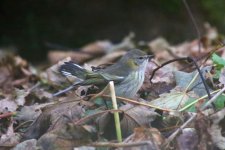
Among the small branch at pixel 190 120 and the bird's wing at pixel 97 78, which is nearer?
the small branch at pixel 190 120

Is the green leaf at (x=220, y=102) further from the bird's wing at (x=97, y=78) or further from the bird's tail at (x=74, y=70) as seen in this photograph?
the bird's tail at (x=74, y=70)

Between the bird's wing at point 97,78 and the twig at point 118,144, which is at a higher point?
the bird's wing at point 97,78

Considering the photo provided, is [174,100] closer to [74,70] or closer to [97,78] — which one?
[97,78]

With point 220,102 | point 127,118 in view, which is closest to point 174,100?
point 220,102

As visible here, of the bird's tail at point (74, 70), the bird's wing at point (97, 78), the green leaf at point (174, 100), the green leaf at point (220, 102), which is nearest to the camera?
the green leaf at point (220, 102)

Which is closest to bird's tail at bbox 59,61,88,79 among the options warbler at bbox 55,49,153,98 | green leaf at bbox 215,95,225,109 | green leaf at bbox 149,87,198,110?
warbler at bbox 55,49,153,98

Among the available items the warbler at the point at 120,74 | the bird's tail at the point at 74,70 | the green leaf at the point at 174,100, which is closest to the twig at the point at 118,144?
the green leaf at the point at 174,100

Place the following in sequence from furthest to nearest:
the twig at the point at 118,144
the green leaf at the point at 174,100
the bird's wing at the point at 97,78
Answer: the bird's wing at the point at 97,78 → the green leaf at the point at 174,100 → the twig at the point at 118,144

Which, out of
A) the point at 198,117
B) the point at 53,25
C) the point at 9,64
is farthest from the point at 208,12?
the point at 198,117

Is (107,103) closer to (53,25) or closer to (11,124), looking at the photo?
(11,124)
